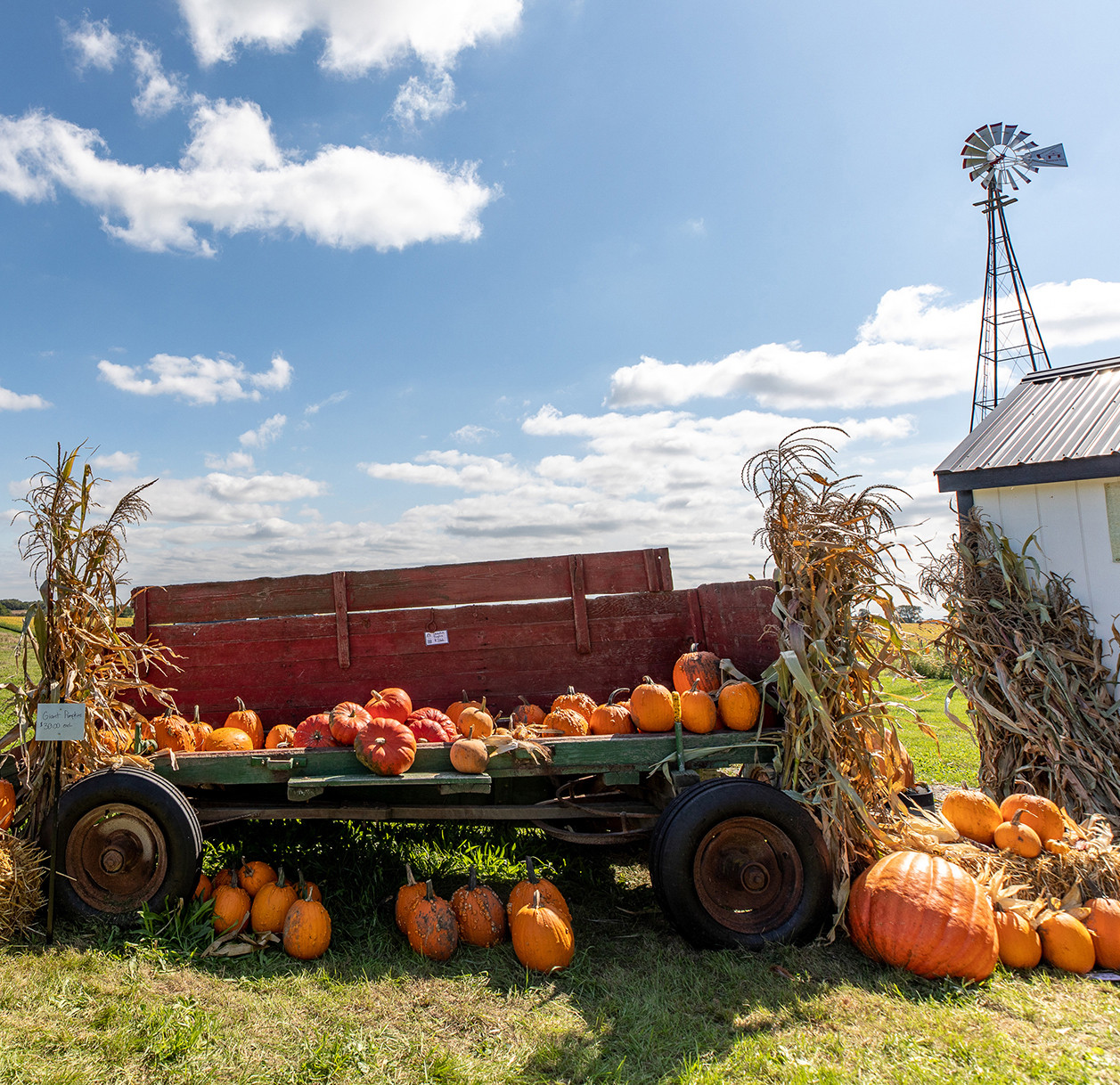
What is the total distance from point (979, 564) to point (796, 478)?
11.3 feet

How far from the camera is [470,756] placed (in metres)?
4.07

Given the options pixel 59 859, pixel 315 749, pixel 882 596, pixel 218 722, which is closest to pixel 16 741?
pixel 59 859

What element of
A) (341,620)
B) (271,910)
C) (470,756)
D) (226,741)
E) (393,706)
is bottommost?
(271,910)

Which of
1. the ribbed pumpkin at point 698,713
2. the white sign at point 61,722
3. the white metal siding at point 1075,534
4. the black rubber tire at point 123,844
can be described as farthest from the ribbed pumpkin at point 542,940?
the white metal siding at point 1075,534

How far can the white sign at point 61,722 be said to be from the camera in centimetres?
402

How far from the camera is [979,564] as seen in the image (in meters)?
6.55

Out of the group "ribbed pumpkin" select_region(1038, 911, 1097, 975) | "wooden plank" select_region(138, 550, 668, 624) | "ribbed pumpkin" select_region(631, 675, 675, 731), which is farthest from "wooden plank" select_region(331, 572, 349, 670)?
"ribbed pumpkin" select_region(1038, 911, 1097, 975)

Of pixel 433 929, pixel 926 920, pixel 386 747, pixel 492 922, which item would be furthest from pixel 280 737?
pixel 926 920

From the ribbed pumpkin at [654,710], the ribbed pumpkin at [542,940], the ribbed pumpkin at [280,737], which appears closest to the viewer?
the ribbed pumpkin at [542,940]

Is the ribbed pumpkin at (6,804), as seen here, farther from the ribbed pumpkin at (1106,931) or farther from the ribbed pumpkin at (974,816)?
the ribbed pumpkin at (1106,931)

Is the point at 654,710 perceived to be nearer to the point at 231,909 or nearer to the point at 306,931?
the point at 306,931

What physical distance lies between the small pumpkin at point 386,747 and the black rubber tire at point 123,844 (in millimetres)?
986

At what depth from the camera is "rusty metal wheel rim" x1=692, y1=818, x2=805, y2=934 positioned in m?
3.81

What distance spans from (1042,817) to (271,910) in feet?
15.3
